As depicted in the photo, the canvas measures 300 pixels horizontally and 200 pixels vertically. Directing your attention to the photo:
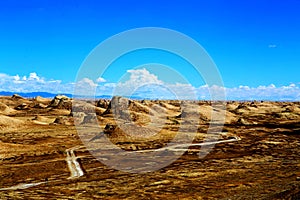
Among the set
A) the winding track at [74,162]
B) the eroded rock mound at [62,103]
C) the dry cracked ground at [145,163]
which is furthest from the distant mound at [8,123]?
the eroded rock mound at [62,103]

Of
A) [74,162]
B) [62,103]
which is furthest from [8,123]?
[62,103]

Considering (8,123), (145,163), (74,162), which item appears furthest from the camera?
(8,123)

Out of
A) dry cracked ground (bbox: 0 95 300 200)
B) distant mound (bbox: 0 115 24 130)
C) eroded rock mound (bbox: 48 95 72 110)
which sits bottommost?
dry cracked ground (bbox: 0 95 300 200)

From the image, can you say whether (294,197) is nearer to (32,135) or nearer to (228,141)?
(228,141)

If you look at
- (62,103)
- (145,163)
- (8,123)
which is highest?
(62,103)

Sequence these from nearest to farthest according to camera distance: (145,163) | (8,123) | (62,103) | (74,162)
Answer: (145,163)
(74,162)
(8,123)
(62,103)

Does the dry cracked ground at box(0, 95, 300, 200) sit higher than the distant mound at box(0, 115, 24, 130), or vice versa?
the distant mound at box(0, 115, 24, 130)

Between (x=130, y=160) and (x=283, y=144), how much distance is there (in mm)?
32760

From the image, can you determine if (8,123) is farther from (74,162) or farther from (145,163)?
(145,163)

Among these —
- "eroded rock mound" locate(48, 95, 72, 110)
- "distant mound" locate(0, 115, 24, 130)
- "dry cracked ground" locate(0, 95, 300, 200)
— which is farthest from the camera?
"eroded rock mound" locate(48, 95, 72, 110)

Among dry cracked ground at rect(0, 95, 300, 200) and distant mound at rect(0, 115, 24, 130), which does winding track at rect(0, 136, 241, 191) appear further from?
distant mound at rect(0, 115, 24, 130)

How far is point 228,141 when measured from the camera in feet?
265

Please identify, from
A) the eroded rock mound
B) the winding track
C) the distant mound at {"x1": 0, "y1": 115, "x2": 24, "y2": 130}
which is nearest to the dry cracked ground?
the distant mound at {"x1": 0, "y1": 115, "x2": 24, "y2": 130}

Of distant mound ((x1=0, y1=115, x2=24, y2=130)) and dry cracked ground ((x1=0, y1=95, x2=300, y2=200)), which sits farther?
distant mound ((x1=0, y1=115, x2=24, y2=130))
